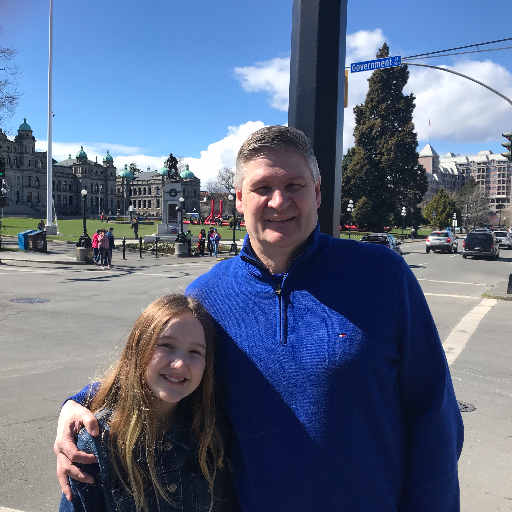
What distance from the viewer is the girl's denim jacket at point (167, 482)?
1621 millimetres

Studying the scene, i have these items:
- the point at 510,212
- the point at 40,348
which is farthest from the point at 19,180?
the point at 510,212

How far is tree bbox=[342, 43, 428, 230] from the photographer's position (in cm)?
5275

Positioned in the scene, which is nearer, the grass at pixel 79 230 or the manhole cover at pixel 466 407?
the manhole cover at pixel 466 407

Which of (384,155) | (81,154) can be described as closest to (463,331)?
(384,155)

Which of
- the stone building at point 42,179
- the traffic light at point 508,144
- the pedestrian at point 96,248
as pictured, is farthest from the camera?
the stone building at point 42,179

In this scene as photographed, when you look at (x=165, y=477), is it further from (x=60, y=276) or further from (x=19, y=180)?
(x=19, y=180)

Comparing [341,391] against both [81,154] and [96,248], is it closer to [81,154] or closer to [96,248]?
[96,248]

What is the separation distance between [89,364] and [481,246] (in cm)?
2742

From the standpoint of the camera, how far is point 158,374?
5.59 feet

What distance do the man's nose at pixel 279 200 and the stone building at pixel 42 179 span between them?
109 meters

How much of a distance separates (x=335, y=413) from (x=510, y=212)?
15545 centimetres

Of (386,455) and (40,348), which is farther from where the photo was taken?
(40,348)

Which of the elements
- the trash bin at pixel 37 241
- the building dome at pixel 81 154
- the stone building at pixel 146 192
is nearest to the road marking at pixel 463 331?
the trash bin at pixel 37 241

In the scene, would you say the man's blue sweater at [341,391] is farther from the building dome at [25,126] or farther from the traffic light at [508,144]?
the building dome at [25,126]
